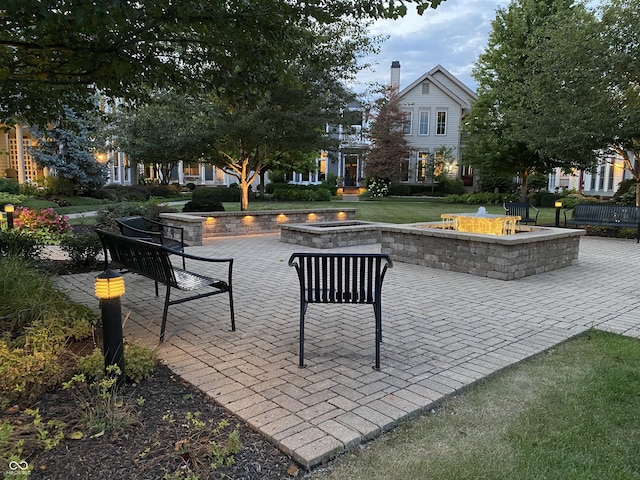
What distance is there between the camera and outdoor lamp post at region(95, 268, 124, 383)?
283 cm

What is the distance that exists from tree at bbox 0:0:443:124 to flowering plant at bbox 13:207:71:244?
3784 millimetres

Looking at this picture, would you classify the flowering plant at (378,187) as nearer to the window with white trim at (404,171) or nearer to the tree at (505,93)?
the window with white trim at (404,171)

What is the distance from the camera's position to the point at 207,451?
7.67 feet

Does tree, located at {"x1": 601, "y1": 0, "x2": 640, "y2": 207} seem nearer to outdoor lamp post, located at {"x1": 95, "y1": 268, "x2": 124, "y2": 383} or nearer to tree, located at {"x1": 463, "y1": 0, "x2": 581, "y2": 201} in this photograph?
tree, located at {"x1": 463, "y1": 0, "x2": 581, "y2": 201}

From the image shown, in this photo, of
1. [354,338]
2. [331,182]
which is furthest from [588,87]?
[331,182]

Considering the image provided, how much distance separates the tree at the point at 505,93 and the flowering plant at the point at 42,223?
1863 centimetres

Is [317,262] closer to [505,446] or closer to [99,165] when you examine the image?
[505,446]

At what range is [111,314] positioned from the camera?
115 inches

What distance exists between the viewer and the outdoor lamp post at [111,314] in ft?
9.27

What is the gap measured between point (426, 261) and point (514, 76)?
17786 mm

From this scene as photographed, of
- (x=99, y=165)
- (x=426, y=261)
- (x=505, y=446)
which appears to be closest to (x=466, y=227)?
(x=426, y=261)

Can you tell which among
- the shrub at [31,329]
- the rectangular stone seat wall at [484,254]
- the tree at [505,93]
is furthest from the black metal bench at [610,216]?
the shrub at [31,329]

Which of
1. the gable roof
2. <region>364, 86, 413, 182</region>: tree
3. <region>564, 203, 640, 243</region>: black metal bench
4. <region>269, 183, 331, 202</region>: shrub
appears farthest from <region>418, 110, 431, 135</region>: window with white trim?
<region>564, 203, 640, 243</region>: black metal bench

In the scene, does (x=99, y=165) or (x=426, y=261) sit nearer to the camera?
(x=426, y=261)
